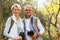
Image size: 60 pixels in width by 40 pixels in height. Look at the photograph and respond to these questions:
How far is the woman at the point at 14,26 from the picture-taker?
2.18 meters

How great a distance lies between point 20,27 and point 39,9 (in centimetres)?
33

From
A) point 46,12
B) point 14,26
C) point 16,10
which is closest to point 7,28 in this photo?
point 14,26

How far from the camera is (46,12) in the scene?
237 centimetres

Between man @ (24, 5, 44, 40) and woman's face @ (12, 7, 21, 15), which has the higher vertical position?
woman's face @ (12, 7, 21, 15)

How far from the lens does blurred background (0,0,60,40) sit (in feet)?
7.56

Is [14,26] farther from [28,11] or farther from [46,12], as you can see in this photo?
[46,12]

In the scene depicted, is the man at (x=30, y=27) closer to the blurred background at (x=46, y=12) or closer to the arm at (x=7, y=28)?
the blurred background at (x=46, y=12)

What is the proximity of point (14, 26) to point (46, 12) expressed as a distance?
443 millimetres

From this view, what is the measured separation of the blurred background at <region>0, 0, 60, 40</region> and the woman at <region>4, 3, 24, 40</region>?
0.10 m

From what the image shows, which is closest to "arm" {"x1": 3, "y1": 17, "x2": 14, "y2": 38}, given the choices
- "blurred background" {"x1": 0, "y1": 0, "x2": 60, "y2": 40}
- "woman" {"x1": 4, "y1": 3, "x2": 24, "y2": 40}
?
"woman" {"x1": 4, "y1": 3, "x2": 24, "y2": 40}

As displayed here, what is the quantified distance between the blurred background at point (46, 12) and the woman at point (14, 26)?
0.10m

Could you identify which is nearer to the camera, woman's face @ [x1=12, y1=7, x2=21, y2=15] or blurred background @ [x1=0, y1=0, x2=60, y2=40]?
woman's face @ [x1=12, y1=7, x2=21, y2=15]

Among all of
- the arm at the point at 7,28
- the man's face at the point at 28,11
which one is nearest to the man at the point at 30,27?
the man's face at the point at 28,11

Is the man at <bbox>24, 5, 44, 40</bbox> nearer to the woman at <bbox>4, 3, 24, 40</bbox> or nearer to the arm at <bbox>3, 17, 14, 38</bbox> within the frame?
the woman at <bbox>4, 3, 24, 40</bbox>
